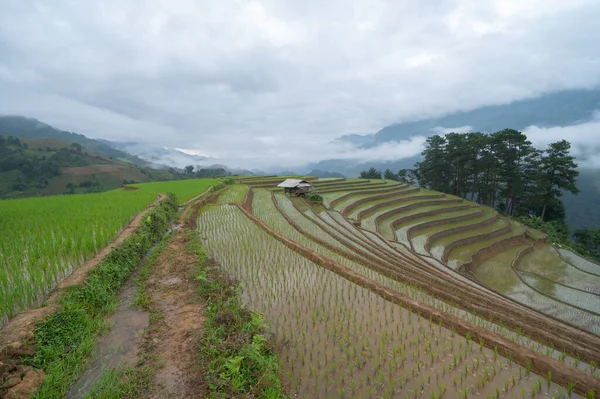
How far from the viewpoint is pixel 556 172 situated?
25.9m

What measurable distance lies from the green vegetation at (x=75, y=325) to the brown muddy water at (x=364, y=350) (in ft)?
7.86

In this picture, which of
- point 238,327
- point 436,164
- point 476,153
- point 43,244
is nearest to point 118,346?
point 238,327

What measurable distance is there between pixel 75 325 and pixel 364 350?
4096 mm

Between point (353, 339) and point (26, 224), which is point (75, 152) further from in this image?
point (353, 339)

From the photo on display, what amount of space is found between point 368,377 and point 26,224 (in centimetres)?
940

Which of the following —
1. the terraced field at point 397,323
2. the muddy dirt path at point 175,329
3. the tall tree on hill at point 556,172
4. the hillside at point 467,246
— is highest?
the tall tree on hill at point 556,172

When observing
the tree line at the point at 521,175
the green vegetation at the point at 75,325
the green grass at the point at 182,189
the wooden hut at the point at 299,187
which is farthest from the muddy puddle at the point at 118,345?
the tree line at the point at 521,175

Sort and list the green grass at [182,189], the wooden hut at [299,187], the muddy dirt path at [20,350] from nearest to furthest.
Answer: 1. the muddy dirt path at [20,350]
2. the green grass at [182,189]
3. the wooden hut at [299,187]

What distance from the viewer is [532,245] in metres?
17.3

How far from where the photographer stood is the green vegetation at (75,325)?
2.86m

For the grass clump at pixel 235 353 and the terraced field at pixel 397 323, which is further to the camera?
the terraced field at pixel 397 323

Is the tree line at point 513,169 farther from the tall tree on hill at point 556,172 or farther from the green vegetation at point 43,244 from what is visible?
the green vegetation at point 43,244

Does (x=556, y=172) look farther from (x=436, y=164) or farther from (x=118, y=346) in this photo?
(x=118, y=346)

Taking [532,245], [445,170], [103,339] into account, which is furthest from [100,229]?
[445,170]
